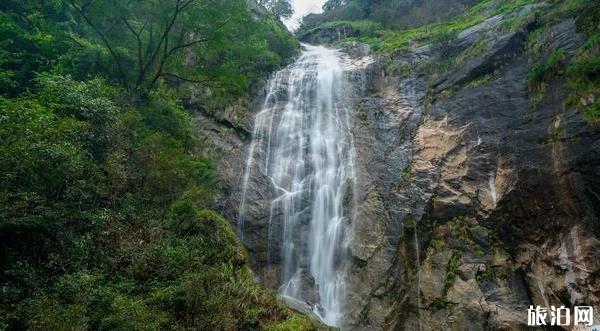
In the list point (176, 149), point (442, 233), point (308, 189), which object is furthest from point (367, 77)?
point (176, 149)

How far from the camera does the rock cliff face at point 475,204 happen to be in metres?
9.47

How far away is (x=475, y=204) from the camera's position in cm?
1105

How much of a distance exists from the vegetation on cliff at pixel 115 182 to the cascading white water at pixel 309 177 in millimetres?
3166

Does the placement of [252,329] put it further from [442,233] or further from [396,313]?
[442,233]

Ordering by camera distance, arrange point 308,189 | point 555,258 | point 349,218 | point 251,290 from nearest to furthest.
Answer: point 251,290 < point 555,258 < point 349,218 < point 308,189

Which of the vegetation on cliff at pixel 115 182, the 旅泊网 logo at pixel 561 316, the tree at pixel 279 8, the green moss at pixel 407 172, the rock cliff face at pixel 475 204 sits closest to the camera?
the vegetation on cliff at pixel 115 182

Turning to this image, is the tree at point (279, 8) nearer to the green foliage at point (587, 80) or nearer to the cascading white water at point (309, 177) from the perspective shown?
→ the cascading white water at point (309, 177)

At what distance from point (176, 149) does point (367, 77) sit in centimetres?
1121

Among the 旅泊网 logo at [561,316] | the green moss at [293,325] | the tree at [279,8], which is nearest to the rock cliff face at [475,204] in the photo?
the 旅泊网 logo at [561,316]

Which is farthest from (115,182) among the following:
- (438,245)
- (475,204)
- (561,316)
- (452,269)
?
(561,316)

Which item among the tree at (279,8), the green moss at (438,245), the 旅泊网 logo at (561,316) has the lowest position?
the 旅泊网 logo at (561,316)

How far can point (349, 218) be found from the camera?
1292cm

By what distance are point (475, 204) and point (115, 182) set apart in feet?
31.0

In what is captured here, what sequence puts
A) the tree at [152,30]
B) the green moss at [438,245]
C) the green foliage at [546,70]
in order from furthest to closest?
the green foliage at [546,70] < the tree at [152,30] < the green moss at [438,245]
